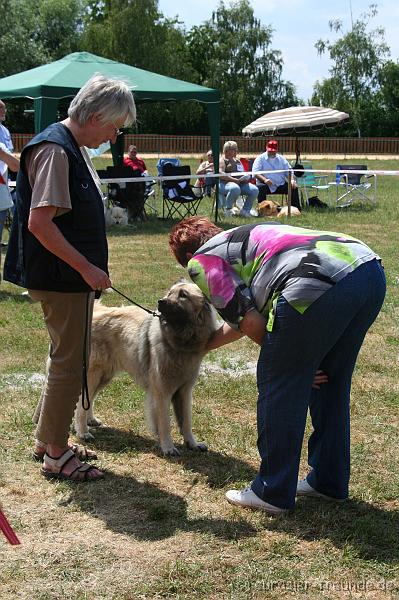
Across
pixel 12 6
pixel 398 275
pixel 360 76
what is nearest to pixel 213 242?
pixel 398 275

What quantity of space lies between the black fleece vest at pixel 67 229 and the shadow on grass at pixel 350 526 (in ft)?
4.52

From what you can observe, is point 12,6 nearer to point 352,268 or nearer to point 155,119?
point 155,119

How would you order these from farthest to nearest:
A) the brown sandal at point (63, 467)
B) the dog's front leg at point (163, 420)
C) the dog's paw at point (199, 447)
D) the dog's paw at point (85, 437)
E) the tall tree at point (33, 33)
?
the tall tree at point (33, 33) < the dog's paw at point (85, 437) < the dog's paw at point (199, 447) < the dog's front leg at point (163, 420) < the brown sandal at point (63, 467)

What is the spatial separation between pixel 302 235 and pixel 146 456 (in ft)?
5.26

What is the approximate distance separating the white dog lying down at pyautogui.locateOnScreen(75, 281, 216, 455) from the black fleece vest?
52cm

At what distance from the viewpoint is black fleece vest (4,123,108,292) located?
3.17m

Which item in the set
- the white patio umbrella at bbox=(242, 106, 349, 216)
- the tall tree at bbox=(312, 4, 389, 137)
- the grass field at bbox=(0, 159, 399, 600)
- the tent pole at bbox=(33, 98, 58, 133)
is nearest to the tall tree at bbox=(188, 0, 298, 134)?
the tall tree at bbox=(312, 4, 389, 137)

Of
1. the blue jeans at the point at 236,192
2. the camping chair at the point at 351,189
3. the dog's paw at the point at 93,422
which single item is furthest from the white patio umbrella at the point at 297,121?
the dog's paw at the point at 93,422

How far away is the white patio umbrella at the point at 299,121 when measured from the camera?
17711mm

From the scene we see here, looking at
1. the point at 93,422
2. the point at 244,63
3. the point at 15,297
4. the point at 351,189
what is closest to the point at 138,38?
the point at 244,63

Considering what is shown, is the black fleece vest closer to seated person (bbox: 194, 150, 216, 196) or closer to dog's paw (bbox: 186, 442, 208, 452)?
dog's paw (bbox: 186, 442, 208, 452)

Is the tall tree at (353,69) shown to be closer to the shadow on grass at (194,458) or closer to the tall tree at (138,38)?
the tall tree at (138,38)

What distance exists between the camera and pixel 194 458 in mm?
3947

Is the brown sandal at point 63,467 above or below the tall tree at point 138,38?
below
